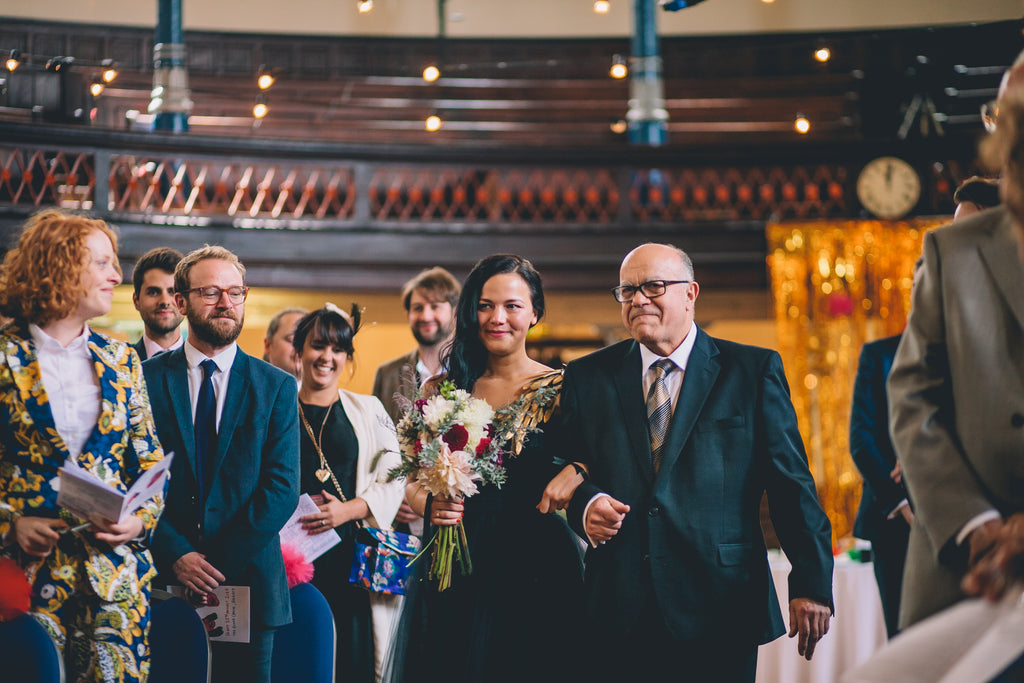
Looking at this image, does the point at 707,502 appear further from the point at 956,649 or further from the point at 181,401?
the point at 181,401

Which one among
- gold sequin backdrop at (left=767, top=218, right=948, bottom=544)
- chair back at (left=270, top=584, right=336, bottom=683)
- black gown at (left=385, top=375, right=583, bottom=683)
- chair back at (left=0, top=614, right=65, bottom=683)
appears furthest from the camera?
gold sequin backdrop at (left=767, top=218, right=948, bottom=544)

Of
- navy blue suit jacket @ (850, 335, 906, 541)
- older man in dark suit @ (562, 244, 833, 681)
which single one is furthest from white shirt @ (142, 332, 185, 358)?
navy blue suit jacket @ (850, 335, 906, 541)

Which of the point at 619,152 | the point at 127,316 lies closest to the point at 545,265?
the point at 619,152

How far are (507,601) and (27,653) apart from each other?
1.21 m

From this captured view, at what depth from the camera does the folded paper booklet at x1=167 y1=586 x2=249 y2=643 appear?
3113 millimetres

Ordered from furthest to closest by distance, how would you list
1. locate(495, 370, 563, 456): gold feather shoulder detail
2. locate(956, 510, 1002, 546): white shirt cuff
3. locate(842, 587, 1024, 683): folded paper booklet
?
1. locate(495, 370, 563, 456): gold feather shoulder detail
2. locate(956, 510, 1002, 546): white shirt cuff
3. locate(842, 587, 1024, 683): folded paper booklet

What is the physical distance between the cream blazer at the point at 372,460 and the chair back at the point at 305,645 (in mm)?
405

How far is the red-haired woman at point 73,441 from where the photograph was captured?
2.60 meters

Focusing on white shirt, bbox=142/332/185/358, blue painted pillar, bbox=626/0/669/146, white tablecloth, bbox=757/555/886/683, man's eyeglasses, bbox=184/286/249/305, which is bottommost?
white tablecloth, bbox=757/555/886/683

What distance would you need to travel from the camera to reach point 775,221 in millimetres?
9461

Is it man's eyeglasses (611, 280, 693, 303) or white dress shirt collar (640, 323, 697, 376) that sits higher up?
Result: man's eyeglasses (611, 280, 693, 303)

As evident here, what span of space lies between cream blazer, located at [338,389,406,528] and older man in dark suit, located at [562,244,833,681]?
1089mm

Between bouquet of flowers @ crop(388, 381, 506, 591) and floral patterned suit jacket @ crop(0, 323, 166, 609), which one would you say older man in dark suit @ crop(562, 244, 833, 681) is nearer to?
bouquet of flowers @ crop(388, 381, 506, 591)

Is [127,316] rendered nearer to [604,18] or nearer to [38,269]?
[604,18]
